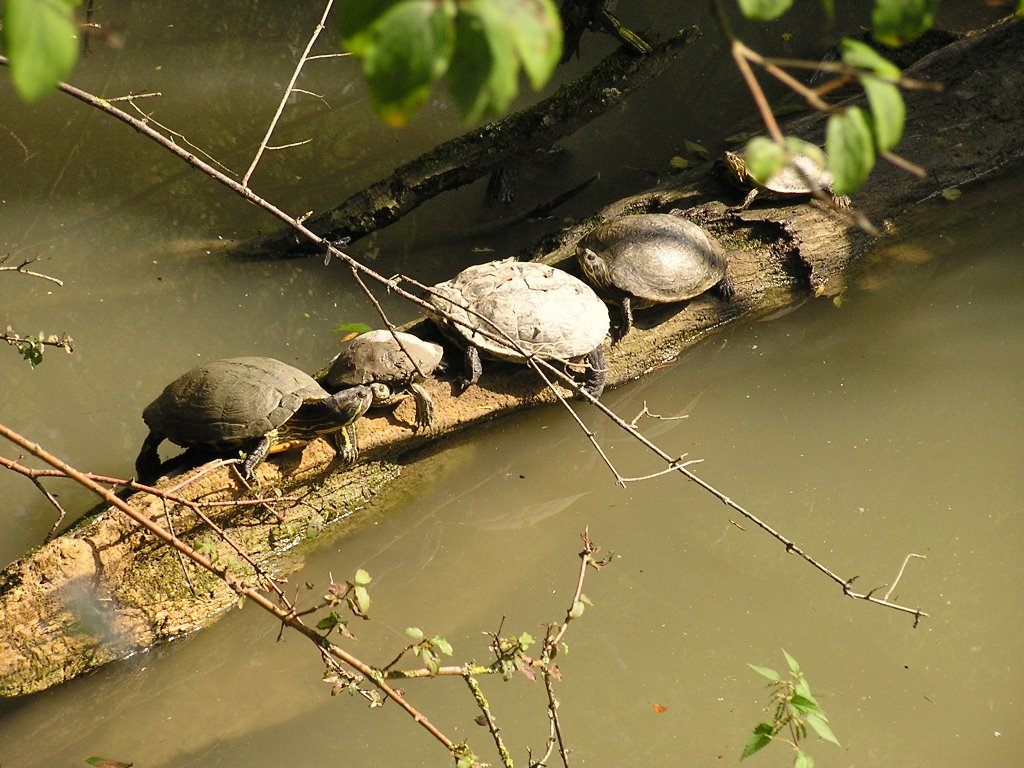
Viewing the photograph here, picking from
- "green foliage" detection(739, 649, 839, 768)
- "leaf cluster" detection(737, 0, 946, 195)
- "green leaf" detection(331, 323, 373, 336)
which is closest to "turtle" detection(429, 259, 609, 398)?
"green leaf" detection(331, 323, 373, 336)

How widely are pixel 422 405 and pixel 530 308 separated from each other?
71 cm

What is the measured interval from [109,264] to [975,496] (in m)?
4.67

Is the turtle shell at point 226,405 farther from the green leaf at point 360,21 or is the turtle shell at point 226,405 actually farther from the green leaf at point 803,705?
the green leaf at point 360,21

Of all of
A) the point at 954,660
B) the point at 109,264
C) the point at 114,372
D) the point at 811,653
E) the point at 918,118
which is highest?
the point at 109,264

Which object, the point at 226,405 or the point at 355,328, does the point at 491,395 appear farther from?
the point at 226,405

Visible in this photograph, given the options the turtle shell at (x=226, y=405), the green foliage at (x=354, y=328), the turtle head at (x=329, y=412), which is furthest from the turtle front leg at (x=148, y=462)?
the green foliage at (x=354, y=328)

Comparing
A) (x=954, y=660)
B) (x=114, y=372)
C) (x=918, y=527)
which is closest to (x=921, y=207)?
(x=918, y=527)

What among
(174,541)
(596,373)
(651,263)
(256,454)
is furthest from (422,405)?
(174,541)

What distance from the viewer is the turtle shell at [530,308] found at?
3969 mm

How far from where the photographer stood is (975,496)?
378cm

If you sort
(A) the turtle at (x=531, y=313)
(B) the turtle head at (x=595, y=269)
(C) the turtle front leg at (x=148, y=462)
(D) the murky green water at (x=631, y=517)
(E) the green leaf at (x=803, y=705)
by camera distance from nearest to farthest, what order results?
(E) the green leaf at (x=803, y=705) < (D) the murky green water at (x=631, y=517) < (C) the turtle front leg at (x=148, y=462) < (A) the turtle at (x=531, y=313) < (B) the turtle head at (x=595, y=269)

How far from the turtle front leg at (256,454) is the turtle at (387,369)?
16.6 inches

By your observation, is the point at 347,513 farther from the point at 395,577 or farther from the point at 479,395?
the point at 479,395

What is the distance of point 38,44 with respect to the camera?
63 centimetres
